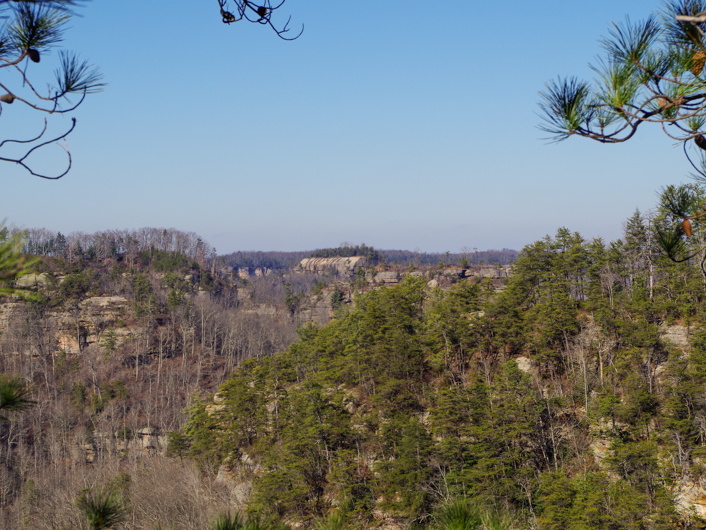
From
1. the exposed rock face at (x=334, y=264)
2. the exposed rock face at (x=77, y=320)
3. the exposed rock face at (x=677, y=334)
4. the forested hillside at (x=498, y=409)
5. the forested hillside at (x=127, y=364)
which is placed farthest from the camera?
the exposed rock face at (x=334, y=264)

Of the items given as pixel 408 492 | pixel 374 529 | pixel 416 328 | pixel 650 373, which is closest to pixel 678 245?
pixel 408 492

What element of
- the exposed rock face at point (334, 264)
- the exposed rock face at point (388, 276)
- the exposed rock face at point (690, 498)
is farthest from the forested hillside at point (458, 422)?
the exposed rock face at point (334, 264)

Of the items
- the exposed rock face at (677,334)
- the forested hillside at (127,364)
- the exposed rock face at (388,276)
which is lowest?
the forested hillside at (127,364)

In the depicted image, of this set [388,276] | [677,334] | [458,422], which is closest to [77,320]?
[388,276]

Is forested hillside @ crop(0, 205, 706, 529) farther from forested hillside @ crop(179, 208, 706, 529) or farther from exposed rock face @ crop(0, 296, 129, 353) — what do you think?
exposed rock face @ crop(0, 296, 129, 353)

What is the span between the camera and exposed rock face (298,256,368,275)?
120731mm

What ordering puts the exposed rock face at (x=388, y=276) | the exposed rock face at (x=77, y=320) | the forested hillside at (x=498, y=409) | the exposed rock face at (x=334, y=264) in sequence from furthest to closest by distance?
the exposed rock face at (x=334, y=264), the exposed rock face at (x=388, y=276), the exposed rock face at (x=77, y=320), the forested hillside at (x=498, y=409)

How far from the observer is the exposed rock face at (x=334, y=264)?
121 m

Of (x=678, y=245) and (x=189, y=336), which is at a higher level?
(x=678, y=245)

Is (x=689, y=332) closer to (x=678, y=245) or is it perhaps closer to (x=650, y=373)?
(x=650, y=373)

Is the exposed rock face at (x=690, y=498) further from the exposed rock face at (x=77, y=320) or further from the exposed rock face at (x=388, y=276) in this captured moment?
Result: the exposed rock face at (x=388, y=276)

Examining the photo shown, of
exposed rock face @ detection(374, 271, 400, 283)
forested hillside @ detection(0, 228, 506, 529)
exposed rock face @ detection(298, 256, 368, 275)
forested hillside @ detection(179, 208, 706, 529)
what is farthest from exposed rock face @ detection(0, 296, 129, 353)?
exposed rock face @ detection(298, 256, 368, 275)

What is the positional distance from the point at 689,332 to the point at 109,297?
5184 cm

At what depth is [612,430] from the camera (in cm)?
1848
